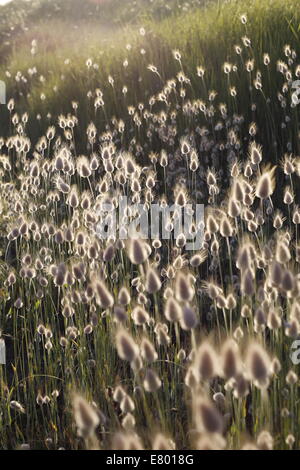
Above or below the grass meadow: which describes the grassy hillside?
above

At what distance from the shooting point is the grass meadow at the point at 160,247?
157 cm

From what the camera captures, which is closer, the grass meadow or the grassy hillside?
the grass meadow

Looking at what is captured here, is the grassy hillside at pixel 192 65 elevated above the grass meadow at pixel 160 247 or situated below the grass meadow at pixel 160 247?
above

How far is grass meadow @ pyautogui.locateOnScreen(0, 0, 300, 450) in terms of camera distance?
5.15ft

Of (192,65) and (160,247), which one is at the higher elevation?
(192,65)

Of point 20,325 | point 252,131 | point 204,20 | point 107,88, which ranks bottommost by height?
point 20,325

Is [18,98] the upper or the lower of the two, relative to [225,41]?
upper

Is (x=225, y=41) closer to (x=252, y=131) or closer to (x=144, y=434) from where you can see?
(x=252, y=131)

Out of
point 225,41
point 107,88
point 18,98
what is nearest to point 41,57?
point 18,98

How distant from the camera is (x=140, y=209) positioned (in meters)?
3.42

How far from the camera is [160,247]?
365 cm

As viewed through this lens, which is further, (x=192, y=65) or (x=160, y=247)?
(x=192, y=65)

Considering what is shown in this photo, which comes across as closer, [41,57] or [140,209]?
[140,209]
